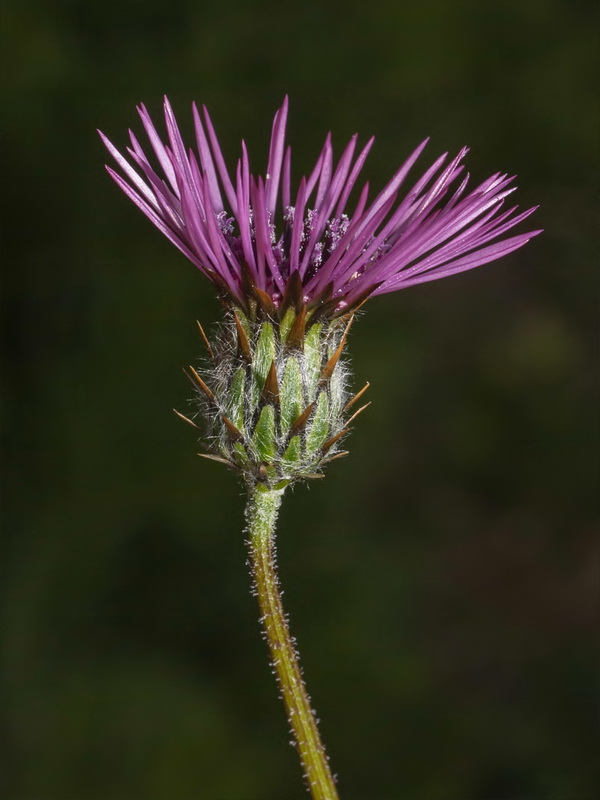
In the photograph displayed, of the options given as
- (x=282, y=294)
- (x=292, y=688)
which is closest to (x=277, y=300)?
(x=282, y=294)

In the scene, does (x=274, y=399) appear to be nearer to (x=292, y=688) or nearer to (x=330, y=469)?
(x=292, y=688)

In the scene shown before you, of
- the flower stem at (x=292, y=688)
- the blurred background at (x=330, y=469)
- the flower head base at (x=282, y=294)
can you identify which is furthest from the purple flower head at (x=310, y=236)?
the blurred background at (x=330, y=469)

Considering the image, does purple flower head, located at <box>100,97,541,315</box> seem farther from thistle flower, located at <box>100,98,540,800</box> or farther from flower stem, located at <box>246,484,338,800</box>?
flower stem, located at <box>246,484,338,800</box>

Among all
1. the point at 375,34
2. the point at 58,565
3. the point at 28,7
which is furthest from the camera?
the point at 375,34

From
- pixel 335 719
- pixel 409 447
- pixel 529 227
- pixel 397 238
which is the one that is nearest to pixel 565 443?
pixel 409 447

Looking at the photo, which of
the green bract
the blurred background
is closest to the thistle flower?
the green bract

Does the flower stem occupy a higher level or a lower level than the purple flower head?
lower

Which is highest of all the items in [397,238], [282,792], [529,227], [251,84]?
[251,84]

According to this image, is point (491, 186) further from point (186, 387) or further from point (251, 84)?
point (251, 84)
